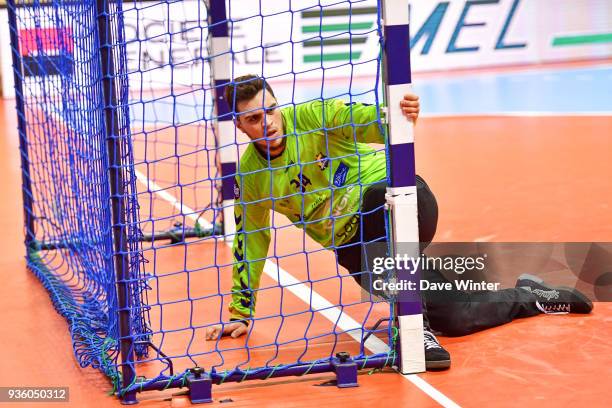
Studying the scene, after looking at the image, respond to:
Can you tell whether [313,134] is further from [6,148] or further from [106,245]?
[6,148]

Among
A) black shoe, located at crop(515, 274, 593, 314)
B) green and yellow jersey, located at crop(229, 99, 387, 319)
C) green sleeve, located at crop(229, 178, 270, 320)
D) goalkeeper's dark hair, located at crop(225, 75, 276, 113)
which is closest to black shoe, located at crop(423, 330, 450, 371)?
green and yellow jersey, located at crop(229, 99, 387, 319)

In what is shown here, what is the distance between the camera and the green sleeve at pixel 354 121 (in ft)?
12.5

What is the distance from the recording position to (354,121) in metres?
3.91

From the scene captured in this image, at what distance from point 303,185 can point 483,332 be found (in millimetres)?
1033

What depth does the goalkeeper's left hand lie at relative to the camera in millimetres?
3582

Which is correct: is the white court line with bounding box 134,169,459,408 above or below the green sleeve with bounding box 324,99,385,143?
below

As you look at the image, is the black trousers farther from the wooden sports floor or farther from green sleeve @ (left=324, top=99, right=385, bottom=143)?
green sleeve @ (left=324, top=99, right=385, bottom=143)

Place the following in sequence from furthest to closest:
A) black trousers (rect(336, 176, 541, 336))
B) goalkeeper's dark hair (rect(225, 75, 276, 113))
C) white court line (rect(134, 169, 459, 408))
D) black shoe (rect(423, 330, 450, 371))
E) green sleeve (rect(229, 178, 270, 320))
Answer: green sleeve (rect(229, 178, 270, 320))
black trousers (rect(336, 176, 541, 336))
goalkeeper's dark hair (rect(225, 75, 276, 113))
black shoe (rect(423, 330, 450, 371))
white court line (rect(134, 169, 459, 408))

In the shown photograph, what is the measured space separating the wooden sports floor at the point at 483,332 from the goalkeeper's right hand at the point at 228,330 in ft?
0.26

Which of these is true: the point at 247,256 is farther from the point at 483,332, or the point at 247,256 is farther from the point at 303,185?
the point at 483,332

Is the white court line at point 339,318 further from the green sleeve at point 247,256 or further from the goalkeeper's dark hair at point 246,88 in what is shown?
the goalkeeper's dark hair at point 246,88

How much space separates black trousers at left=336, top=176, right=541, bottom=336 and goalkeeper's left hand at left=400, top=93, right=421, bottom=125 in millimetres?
511

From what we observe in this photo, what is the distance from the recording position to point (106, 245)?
154 inches

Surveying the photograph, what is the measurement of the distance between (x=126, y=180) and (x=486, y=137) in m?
6.82
